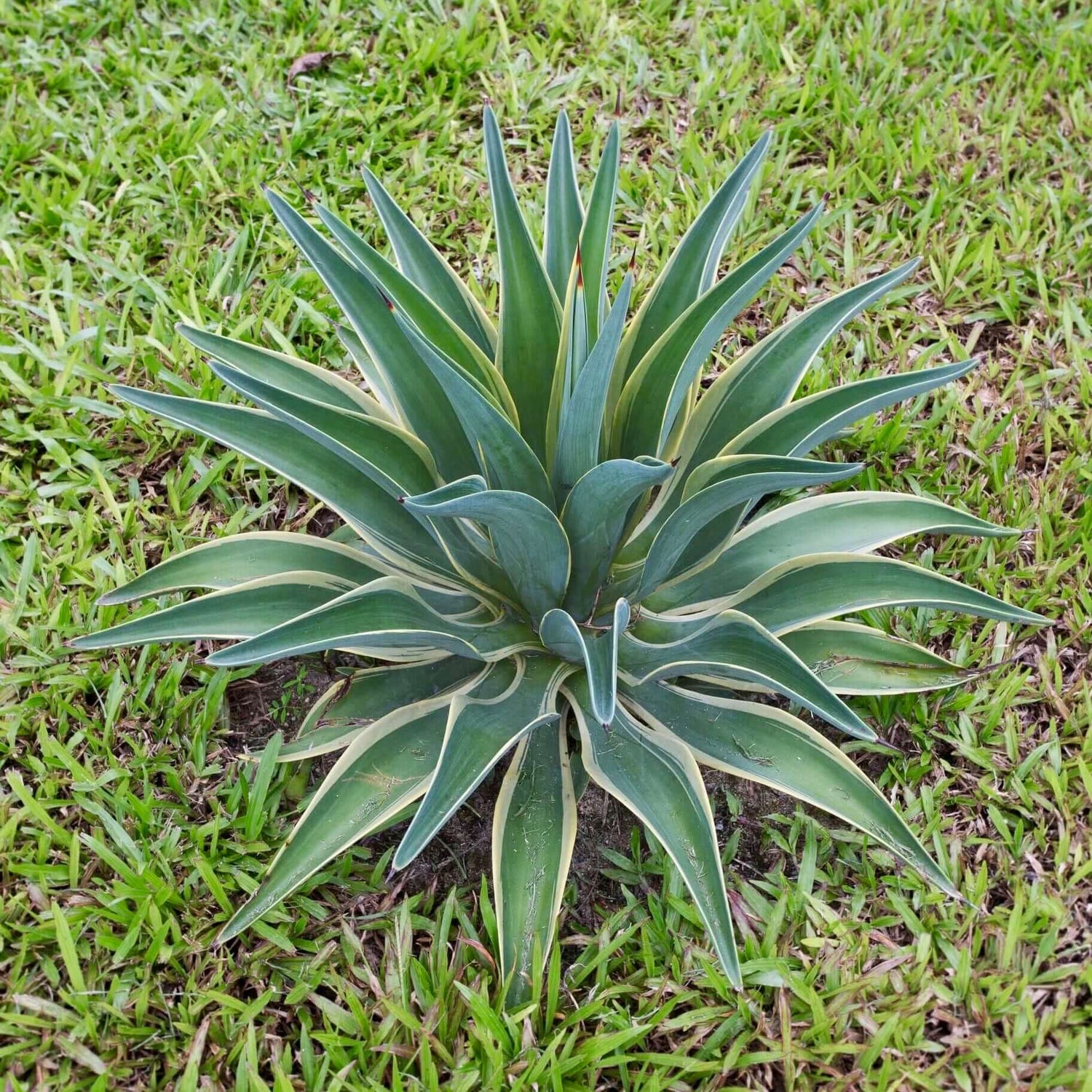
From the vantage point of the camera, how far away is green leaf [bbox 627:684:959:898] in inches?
66.9

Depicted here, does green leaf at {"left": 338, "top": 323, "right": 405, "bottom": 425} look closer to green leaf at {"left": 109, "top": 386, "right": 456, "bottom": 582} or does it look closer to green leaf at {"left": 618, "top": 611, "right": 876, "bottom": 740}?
green leaf at {"left": 109, "top": 386, "right": 456, "bottom": 582}

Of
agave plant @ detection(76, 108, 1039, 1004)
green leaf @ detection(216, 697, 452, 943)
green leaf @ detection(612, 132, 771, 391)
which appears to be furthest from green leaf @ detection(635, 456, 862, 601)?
green leaf @ detection(216, 697, 452, 943)

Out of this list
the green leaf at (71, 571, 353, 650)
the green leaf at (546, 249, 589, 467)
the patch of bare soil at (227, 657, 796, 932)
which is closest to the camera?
the green leaf at (546, 249, 589, 467)

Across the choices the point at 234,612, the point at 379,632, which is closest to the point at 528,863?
the point at 379,632

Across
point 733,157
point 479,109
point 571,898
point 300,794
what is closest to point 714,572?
point 571,898

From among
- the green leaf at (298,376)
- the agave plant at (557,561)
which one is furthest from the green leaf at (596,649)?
the green leaf at (298,376)

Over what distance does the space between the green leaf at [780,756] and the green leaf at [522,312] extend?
0.52 meters

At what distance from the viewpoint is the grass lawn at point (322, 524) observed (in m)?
1.78

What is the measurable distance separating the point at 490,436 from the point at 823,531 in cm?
67

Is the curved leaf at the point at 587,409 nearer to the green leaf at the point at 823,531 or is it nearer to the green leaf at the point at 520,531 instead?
the green leaf at the point at 520,531

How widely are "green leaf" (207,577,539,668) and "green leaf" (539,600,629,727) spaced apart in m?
0.09

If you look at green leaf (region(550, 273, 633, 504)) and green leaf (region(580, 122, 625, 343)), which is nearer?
green leaf (region(550, 273, 633, 504))

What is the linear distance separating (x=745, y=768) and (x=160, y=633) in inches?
38.1

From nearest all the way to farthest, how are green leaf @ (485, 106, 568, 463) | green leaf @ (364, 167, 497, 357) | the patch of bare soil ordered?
green leaf @ (485, 106, 568, 463) → green leaf @ (364, 167, 497, 357) → the patch of bare soil
